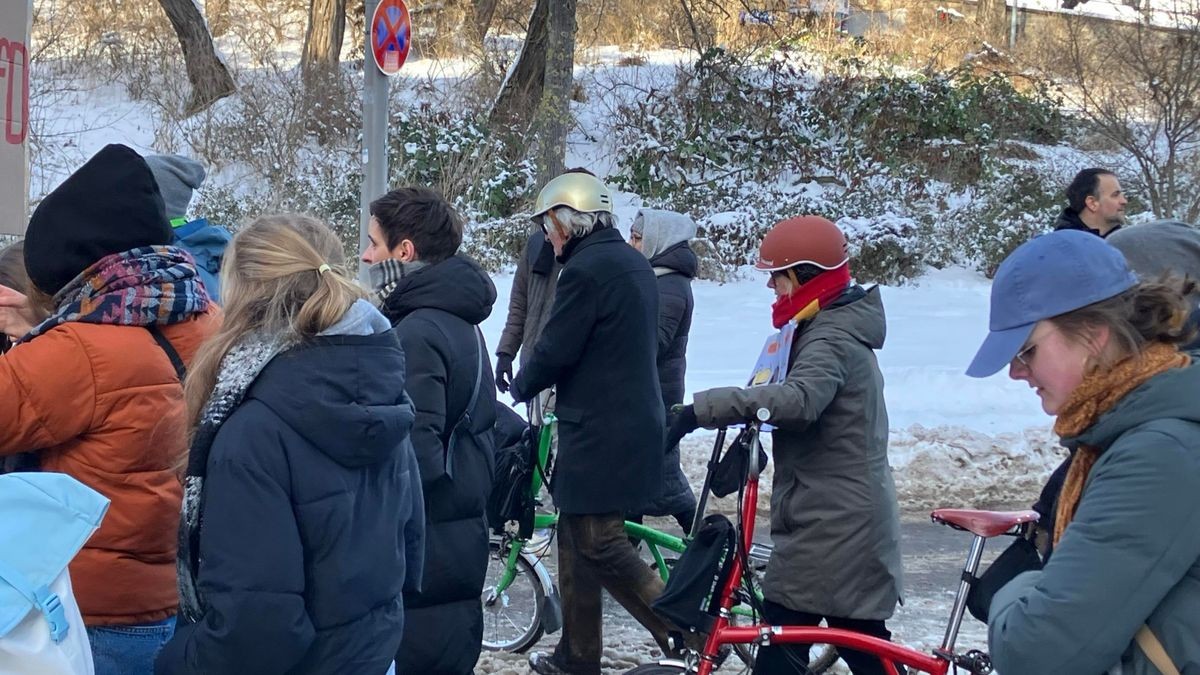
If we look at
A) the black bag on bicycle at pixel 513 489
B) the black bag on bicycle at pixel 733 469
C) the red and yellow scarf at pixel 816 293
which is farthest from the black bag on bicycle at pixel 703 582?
the black bag on bicycle at pixel 513 489

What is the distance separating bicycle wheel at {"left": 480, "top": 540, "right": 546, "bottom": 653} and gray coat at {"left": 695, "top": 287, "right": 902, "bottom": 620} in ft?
6.16

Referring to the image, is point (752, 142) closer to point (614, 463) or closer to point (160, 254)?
point (614, 463)

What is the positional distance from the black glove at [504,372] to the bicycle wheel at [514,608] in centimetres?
165

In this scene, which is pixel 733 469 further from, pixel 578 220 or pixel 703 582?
pixel 578 220

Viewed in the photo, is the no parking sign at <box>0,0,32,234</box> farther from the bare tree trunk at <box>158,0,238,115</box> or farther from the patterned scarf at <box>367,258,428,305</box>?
the bare tree trunk at <box>158,0,238,115</box>

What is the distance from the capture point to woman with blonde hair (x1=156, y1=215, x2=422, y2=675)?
251 centimetres

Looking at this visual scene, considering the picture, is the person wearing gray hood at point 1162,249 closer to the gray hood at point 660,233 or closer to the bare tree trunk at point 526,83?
the gray hood at point 660,233

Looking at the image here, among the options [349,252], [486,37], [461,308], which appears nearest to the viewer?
[461,308]

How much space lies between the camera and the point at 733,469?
4066mm

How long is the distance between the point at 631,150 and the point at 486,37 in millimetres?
4789

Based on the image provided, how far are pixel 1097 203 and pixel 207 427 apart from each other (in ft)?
17.3

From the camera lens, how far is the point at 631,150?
1977cm

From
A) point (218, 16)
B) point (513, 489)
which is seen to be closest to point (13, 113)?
point (513, 489)

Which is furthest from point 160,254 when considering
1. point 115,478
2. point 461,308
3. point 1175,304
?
point 1175,304
